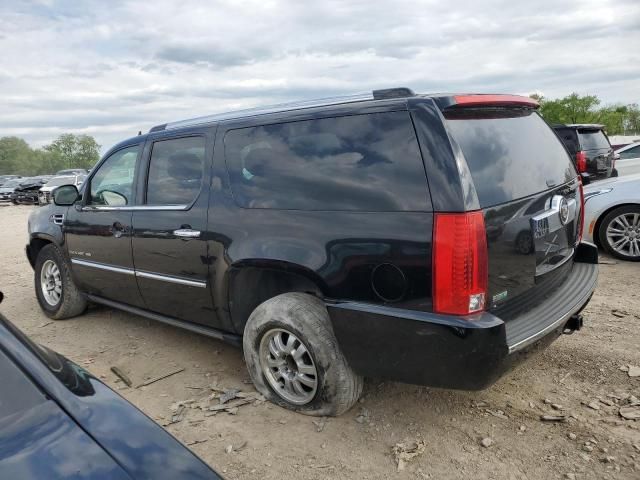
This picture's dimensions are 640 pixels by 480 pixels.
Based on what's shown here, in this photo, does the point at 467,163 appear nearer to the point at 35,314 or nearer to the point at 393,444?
the point at 393,444

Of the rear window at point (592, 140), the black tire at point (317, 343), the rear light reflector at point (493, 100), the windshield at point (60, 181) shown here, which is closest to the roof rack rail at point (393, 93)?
the rear light reflector at point (493, 100)

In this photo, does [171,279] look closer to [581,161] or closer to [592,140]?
[581,161]

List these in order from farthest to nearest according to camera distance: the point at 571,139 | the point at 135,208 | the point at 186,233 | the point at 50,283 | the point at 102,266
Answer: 1. the point at 571,139
2. the point at 50,283
3. the point at 102,266
4. the point at 135,208
5. the point at 186,233

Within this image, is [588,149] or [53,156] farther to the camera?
[53,156]

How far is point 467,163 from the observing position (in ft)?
8.13

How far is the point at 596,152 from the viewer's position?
9.96m

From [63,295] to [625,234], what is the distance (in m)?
6.58

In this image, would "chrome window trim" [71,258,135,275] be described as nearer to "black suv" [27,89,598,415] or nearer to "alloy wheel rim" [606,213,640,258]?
"black suv" [27,89,598,415]

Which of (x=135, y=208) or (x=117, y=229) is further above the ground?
(x=135, y=208)

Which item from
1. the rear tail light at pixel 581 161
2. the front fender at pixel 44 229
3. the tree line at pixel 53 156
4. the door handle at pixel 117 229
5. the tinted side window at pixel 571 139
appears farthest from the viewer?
the tree line at pixel 53 156

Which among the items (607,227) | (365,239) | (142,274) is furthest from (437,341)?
(607,227)

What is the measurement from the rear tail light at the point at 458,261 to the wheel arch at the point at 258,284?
75 cm

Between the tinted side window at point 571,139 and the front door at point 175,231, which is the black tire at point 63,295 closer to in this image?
the front door at point 175,231

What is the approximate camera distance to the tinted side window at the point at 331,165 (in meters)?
2.54
